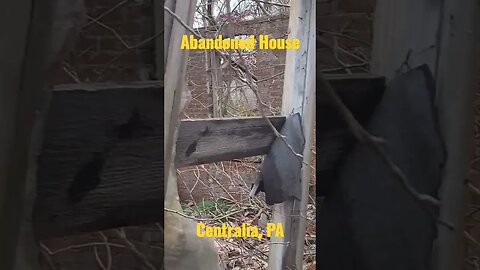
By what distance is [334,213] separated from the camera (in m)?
0.62

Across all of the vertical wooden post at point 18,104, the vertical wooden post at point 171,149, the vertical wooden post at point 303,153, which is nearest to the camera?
the vertical wooden post at point 18,104

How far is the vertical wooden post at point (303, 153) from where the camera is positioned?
119 centimetres

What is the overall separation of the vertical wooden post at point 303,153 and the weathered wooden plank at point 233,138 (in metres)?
0.07

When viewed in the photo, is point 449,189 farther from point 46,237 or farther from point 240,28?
point 240,28

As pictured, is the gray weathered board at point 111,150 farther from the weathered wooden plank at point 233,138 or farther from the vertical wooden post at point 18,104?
the weathered wooden plank at point 233,138

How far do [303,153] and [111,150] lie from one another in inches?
28.8

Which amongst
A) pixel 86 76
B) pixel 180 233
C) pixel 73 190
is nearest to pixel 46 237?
pixel 73 190

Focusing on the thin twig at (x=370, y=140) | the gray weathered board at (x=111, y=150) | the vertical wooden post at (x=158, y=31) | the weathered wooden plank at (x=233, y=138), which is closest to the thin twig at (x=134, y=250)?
the gray weathered board at (x=111, y=150)

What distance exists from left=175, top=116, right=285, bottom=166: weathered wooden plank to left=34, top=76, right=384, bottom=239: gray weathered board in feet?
1.85

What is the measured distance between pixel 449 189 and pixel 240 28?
688 millimetres

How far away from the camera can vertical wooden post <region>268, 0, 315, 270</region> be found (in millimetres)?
1186

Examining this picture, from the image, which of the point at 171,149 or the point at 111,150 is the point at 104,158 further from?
the point at 171,149

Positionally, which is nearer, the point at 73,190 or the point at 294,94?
the point at 73,190

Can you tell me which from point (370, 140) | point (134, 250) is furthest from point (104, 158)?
point (370, 140)
